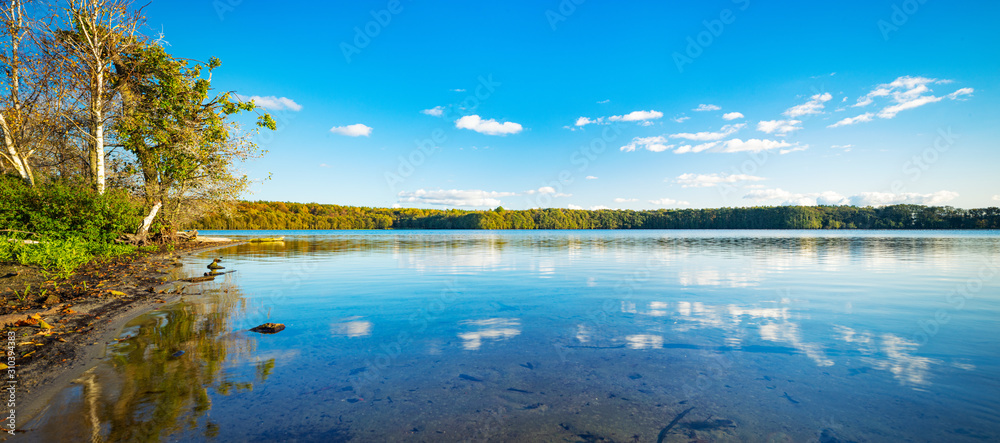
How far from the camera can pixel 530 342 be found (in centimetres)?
805

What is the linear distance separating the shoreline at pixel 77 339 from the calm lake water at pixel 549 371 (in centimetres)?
33

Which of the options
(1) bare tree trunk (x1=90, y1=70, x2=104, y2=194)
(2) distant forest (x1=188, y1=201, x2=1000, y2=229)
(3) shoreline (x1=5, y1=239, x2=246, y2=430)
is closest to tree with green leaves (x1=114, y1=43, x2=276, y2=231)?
(1) bare tree trunk (x1=90, y1=70, x2=104, y2=194)

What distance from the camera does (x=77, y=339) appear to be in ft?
24.5

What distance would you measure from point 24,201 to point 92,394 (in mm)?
18739

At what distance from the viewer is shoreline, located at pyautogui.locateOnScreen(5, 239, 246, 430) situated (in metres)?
5.13

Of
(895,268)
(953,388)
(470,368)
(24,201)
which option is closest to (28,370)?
(470,368)

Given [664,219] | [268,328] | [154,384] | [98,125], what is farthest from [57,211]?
[664,219]

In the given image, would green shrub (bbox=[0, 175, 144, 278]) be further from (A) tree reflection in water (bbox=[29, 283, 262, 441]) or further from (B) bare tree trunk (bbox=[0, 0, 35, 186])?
(A) tree reflection in water (bbox=[29, 283, 262, 441])

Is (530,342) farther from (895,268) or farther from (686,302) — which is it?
(895,268)

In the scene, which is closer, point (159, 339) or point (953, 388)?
point (953, 388)

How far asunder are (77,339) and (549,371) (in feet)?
27.9

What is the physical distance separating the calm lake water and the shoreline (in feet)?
1.10

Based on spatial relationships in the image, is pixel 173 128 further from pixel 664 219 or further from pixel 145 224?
Answer: pixel 664 219

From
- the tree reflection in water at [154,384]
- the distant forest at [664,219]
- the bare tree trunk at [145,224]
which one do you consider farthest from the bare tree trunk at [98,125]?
the distant forest at [664,219]
